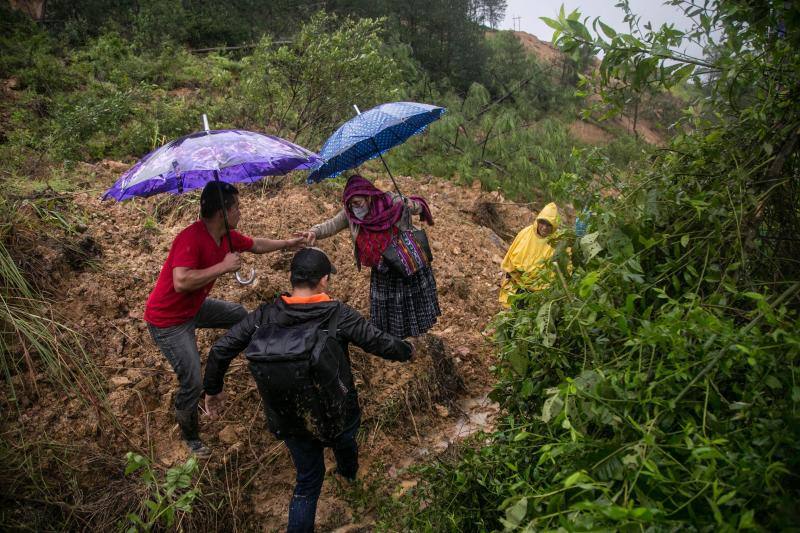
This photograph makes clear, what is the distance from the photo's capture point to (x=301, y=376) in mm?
2244

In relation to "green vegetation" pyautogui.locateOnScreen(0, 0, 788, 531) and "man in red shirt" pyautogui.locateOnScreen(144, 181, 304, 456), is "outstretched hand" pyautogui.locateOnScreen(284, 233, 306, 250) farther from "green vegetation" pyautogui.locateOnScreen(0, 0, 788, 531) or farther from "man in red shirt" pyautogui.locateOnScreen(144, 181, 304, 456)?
Result: "green vegetation" pyautogui.locateOnScreen(0, 0, 788, 531)

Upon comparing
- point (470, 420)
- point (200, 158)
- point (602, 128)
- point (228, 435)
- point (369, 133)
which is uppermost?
point (602, 128)

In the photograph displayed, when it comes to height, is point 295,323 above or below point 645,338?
below

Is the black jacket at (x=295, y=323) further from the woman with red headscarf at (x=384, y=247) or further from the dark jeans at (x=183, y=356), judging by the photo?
the woman with red headscarf at (x=384, y=247)

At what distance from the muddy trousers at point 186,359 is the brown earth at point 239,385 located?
0.30m

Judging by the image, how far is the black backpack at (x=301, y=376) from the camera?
224cm

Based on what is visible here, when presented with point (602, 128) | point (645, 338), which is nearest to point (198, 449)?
point (645, 338)

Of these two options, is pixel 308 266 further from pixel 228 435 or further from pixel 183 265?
pixel 228 435

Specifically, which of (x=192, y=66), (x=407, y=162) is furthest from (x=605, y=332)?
(x=192, y=66)

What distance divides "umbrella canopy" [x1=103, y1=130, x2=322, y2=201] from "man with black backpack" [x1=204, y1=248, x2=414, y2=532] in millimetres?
591

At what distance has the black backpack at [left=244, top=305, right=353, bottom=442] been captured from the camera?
→ 2.24 metres

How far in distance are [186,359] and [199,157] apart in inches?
43.4

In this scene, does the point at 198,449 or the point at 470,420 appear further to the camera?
the point at 470,420

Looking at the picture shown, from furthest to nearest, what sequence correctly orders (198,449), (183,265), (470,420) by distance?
1. (470,420)
2. (198,449)
3. (183,265)
